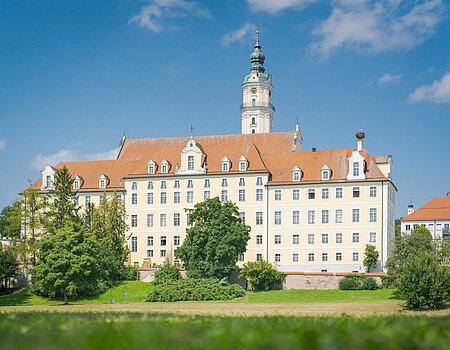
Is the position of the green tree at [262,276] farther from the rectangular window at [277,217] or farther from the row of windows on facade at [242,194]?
the row of windows on facade at [242,194]

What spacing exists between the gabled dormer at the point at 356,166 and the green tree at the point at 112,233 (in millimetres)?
25174

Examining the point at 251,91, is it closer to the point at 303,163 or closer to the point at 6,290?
the point at 303,163

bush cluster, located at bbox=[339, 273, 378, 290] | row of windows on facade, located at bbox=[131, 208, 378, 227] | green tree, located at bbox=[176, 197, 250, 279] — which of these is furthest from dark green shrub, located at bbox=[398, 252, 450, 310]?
row of windows on facade, located at bbox=[131, 208, 378, 227]

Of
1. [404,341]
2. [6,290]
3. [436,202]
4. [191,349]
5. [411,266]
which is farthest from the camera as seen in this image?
[436,202]

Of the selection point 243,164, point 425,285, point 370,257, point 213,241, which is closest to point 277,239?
point 243,164

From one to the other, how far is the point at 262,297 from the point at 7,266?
85.6ft

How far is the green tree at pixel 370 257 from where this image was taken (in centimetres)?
7338

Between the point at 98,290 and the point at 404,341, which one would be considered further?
the point at 98,290

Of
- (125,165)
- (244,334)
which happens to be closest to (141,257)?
(125,165)

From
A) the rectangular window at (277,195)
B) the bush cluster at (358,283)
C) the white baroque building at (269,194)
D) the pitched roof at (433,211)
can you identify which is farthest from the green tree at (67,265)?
the pitched roof at (433,211)

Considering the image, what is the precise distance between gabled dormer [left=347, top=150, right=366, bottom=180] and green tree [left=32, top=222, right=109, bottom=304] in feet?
97.0

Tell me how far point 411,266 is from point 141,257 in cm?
4142

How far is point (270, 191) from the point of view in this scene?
80.1m

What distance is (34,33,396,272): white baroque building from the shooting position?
3019 inches
